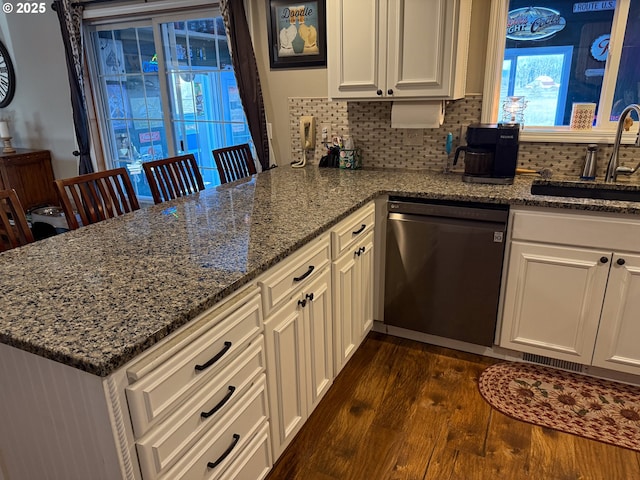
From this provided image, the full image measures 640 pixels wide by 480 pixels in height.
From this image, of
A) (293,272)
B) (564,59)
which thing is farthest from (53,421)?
(564,59)

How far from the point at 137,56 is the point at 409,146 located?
244 centimetres

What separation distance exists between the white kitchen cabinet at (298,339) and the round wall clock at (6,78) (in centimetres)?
396

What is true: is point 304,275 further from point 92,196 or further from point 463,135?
point 463,135

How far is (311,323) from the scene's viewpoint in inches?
69.2

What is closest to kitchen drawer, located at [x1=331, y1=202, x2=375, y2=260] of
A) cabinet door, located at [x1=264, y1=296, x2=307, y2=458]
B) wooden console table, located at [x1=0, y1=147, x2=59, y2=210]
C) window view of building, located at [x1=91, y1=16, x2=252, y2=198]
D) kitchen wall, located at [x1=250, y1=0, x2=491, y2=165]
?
cabinet door, located at [x1=264, y1=296, x2=307, y2=458]

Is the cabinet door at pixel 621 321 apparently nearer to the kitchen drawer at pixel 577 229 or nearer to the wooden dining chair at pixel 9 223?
the kitchen drawer at pixel 577 229

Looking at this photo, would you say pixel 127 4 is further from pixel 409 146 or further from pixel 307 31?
pixel 409 146

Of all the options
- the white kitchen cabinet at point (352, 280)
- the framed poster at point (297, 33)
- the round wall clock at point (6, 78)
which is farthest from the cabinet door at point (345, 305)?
the round wall clock at point (6, 78)

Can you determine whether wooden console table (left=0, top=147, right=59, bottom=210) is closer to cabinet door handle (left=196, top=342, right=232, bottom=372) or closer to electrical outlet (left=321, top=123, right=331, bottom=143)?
electrical outlet (left=321, top=123, right=331, bottom=143)

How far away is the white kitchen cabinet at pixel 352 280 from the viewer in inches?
77.4

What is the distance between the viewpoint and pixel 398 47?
2.39m

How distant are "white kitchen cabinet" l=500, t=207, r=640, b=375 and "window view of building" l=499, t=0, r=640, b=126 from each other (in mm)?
779

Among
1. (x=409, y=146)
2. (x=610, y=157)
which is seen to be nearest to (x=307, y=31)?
(x=409, y=146)

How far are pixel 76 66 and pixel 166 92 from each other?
0.84 m
